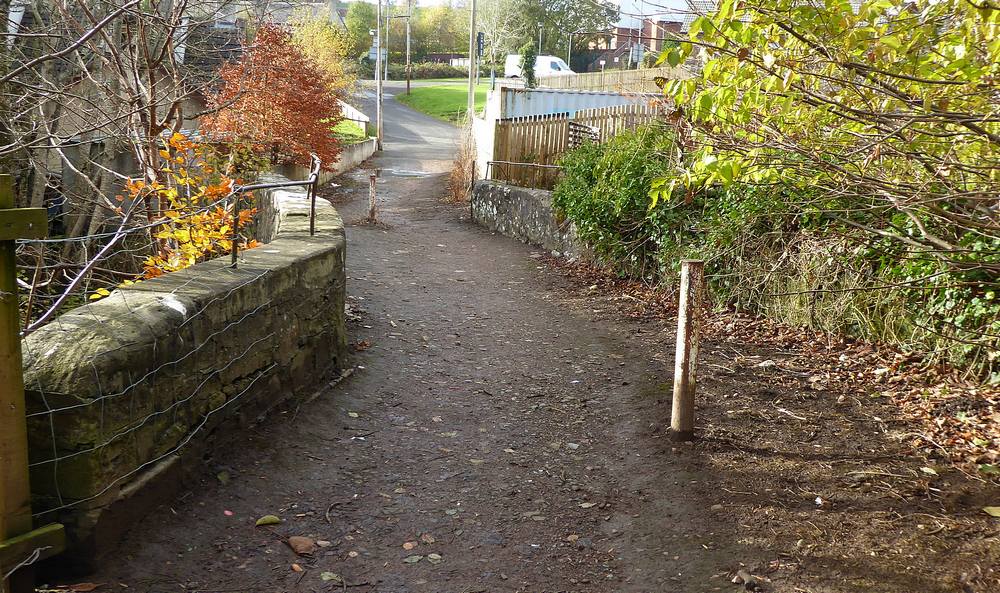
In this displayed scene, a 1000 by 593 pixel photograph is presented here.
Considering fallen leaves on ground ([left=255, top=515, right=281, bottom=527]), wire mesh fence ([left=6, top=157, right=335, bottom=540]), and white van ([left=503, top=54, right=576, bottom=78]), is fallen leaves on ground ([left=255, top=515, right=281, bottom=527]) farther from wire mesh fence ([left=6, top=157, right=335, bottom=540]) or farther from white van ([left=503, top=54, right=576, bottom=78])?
white van ([left=503, top=54, right=576, bottom=78])

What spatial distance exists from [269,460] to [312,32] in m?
29.6

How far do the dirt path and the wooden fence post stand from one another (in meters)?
0.28

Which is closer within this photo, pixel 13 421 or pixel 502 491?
pixel 13 421

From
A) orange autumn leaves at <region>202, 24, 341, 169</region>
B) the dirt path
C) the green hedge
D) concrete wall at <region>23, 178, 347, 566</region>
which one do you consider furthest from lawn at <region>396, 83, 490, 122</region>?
concrete wall at <region>23, 178, 347, 566</region>

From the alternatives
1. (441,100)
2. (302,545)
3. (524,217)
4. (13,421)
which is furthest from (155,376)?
(441,100)

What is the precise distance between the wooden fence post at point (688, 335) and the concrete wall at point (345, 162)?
48.4 ft

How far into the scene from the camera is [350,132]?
3478cm

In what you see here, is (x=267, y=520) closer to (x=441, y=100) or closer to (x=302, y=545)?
(x=302, y=545)

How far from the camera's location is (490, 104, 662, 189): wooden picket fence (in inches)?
630

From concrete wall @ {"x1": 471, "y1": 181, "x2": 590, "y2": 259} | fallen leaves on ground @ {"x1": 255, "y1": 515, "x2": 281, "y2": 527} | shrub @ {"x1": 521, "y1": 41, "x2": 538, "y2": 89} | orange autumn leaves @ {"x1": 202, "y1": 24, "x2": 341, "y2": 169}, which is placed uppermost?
shrub @ {"x1": 521, "y1": 41, "x2": 538, "y2": 89}

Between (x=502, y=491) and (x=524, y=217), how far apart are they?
9.42 meters

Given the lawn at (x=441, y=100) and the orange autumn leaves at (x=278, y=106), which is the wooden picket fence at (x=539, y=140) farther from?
the lawn at (x=441, y=100)

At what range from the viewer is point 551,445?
18.7 ft

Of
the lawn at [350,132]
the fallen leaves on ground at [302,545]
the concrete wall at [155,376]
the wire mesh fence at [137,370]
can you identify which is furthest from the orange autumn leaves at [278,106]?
the fallen leaves on ground at [302,545]
